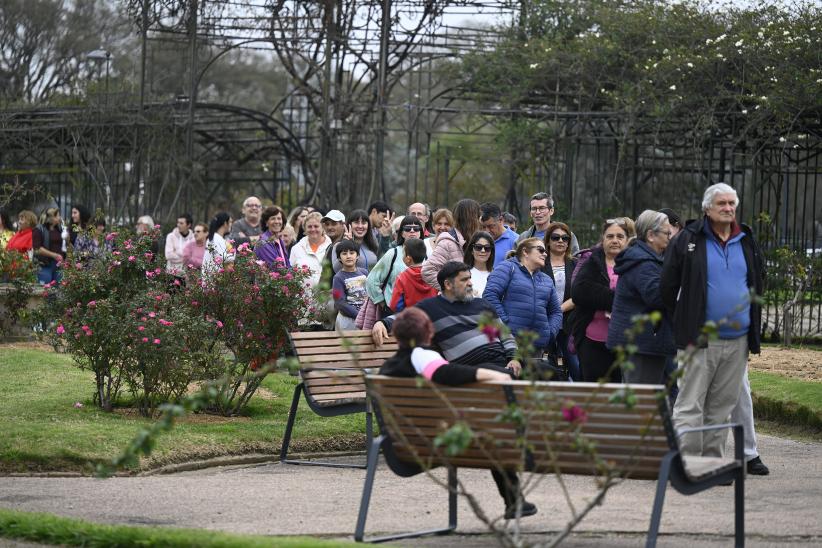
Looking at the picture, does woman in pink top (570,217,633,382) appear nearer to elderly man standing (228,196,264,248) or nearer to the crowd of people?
the crowd of people

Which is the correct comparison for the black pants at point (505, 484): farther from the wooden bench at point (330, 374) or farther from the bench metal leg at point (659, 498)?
the wooden bench at point (330, 374)

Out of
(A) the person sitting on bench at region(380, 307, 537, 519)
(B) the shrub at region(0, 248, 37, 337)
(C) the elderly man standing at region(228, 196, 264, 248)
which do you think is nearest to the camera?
(A) the person sitting on bench at region(380, 307, 537, 519)

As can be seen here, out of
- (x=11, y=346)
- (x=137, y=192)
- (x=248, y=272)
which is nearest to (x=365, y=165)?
(x=137, y=192)

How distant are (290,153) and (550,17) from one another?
5746 millimetres

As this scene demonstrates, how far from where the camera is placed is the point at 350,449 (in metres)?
9.41

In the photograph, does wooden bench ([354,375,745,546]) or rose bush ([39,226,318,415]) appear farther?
rose bush ([39,226,318,415])

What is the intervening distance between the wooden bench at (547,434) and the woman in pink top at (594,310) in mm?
2805

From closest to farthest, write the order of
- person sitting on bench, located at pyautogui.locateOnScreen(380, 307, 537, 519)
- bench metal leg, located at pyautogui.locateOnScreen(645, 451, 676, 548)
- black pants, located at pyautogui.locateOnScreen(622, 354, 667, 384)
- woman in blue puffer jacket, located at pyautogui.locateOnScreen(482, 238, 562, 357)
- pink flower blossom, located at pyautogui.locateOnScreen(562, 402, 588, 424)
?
pink flower blossom, located at pyautogui.locateOnScreen(562, 402, 588, 424)
bench metal leg, located at pyautogui.locateOnScreen(645, 451, 676, 548)
person sitting on bench, located at pyautogui.locateOnScreen(380, 307, 537, 519)
black pants, located at pyautogui.locateOnScreen(622, 354, 667, 384)
woman in blue puffer jacket, located at pyautogui.locateOnScreen(482, 238, 562, 357)

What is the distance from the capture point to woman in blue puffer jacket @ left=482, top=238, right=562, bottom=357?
914cm

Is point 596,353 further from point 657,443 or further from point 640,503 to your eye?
point 657,443

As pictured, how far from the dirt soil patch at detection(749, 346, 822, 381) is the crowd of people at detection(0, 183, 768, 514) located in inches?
125

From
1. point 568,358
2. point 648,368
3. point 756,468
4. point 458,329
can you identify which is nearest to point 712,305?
point 648,368

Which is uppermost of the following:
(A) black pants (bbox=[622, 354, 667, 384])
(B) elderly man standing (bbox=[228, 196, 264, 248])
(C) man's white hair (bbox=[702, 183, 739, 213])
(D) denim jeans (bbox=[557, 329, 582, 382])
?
(C) man's white hair (bbox=[702, 183, 739, 213])

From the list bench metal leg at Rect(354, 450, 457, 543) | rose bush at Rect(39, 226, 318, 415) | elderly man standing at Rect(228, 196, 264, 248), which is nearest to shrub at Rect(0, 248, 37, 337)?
elderly man standing at Rect(228, 196, 264, 248)
